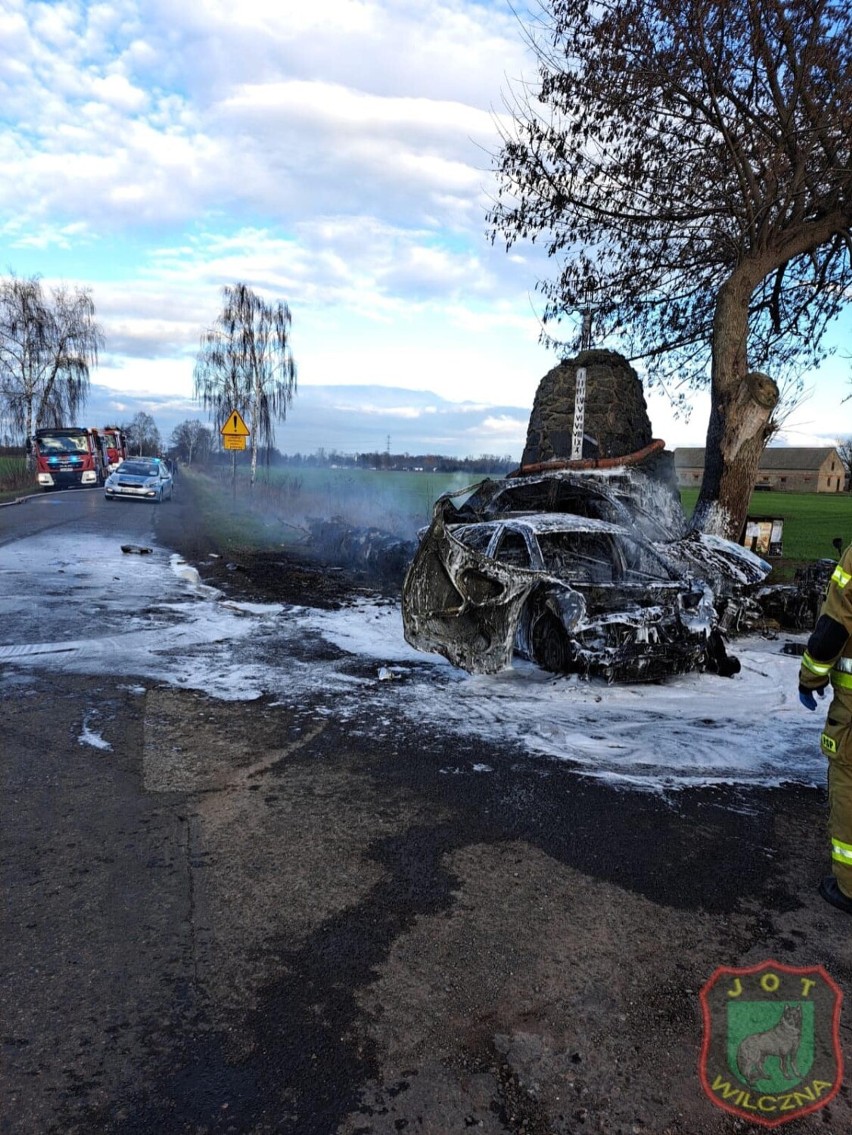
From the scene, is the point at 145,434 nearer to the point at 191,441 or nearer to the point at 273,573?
the point at 191,441

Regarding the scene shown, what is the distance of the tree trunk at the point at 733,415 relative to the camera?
11586 mm

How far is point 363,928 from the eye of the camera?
2969 millimetres

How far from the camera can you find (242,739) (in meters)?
5.00

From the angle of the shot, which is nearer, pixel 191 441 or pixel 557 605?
pixel 557 605

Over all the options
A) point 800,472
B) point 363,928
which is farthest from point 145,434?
point 363,928

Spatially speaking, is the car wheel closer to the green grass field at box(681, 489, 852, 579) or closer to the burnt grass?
the burnt grass

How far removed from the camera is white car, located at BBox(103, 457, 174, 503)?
1020 inches

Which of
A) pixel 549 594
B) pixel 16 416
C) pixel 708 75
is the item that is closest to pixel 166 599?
pixel 549 594

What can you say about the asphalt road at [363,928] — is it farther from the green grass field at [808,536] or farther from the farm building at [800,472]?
the farm building at [800,472]

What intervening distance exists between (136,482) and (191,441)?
104563 millimetres

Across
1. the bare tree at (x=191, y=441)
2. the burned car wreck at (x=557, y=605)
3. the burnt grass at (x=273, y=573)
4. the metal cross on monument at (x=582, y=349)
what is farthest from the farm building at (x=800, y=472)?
the burned car wreck at (x=557, y=605)

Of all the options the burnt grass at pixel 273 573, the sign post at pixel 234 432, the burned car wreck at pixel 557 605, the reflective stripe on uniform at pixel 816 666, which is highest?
the sign post at pixel 234 432

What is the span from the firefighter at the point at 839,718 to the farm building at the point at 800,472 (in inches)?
3937

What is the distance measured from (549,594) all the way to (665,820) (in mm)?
2762
